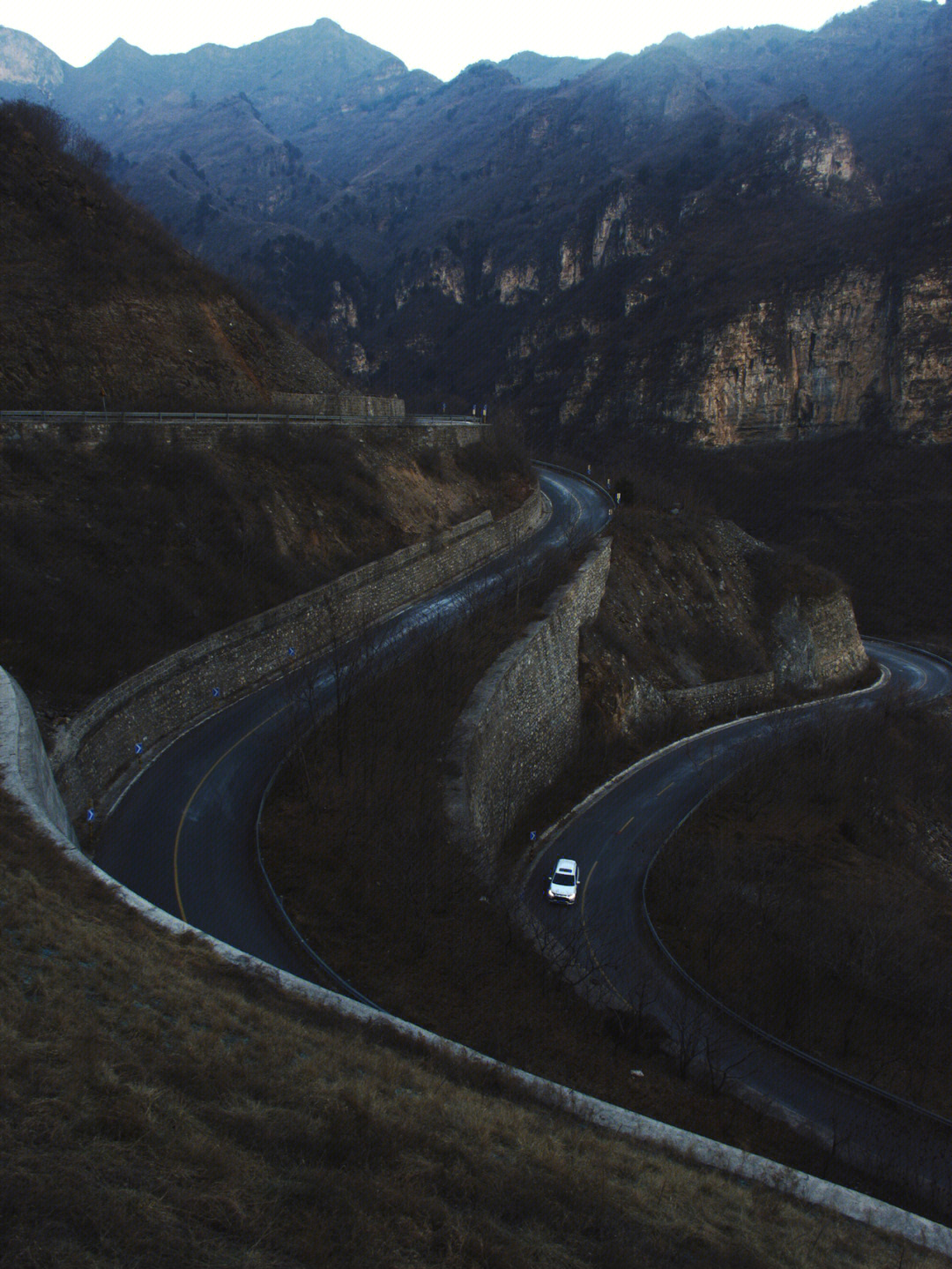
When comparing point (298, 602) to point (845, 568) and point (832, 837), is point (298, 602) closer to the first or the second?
point (832, 837)

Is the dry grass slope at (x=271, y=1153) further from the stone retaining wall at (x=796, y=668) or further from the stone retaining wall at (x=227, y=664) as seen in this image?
the stone retaining wall at (x=796, y=668)

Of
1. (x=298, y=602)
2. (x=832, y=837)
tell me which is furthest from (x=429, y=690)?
(x=832, y=837)

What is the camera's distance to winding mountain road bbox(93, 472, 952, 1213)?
14531 millimetres

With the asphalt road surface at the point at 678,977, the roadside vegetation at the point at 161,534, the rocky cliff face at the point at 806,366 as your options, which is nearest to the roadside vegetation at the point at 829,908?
the asphalt road surface at the point at 678,977

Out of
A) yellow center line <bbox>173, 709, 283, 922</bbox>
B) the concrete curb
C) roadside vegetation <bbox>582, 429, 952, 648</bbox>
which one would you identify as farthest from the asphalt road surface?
roadside vegetation <bbox>582, 429, 952, 648</bbox>

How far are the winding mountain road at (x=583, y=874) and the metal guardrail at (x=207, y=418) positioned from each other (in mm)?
11172

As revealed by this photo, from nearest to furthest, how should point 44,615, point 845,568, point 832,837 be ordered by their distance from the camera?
point 44,615
point 832,837
point 845,568

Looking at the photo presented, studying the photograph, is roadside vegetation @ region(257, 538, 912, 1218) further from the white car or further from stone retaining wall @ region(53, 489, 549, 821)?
stone retaining wall @ region(53, 489, 549, 821)

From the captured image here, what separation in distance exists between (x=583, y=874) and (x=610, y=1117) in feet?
45.4

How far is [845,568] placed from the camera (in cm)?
7512

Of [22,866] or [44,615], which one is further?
[44,615]

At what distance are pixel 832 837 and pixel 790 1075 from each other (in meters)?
16.5

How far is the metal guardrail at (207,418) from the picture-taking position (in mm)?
28319

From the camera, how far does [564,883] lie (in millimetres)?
22234
